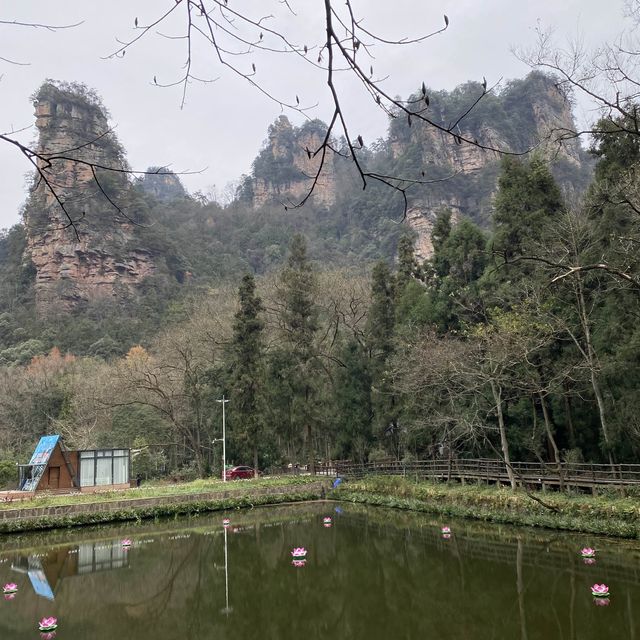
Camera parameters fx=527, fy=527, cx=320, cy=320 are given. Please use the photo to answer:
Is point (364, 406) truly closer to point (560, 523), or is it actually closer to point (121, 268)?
point (560, 523)

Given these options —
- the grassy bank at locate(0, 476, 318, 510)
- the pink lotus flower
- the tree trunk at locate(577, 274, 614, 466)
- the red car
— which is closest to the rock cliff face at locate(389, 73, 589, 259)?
the red car

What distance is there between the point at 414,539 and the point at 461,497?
429 cm

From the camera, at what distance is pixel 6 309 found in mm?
46406

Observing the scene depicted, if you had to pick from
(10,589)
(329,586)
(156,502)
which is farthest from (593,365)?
(156,502)

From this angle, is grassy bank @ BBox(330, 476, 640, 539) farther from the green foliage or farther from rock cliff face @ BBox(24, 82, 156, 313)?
rock cliff face @ BBox(24, 82, 156, 313)

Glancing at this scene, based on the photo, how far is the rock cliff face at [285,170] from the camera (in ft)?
243

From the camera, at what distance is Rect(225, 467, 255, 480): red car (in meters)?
25.0

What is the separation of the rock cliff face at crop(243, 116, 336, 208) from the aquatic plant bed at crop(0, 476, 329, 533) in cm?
5604

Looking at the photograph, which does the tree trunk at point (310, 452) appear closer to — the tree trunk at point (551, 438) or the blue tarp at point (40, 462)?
the blue tarp at point (40, 462)

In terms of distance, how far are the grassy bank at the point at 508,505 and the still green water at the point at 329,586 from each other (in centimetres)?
65

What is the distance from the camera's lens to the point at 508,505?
1373cm

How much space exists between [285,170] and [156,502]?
65449mm

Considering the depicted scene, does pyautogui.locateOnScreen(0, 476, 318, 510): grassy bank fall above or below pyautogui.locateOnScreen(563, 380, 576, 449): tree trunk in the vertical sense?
below

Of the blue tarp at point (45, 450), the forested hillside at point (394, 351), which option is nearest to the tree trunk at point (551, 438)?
the forested hillside at point (394, 351)
